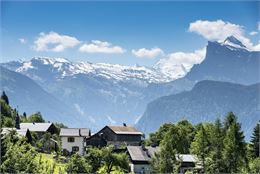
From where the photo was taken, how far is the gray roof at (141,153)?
7594 centimetres

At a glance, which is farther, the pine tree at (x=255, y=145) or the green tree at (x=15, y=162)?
the pine tree at (x=255, y=145)

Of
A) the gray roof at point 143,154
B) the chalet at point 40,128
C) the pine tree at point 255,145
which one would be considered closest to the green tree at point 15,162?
the pine tree at point 255,145

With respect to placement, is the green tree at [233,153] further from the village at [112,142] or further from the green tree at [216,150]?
the village at [112,142]

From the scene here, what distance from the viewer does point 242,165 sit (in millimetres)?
54188

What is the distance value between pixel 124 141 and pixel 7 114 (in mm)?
25861

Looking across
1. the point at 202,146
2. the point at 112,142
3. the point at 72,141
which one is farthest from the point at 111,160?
the point at 112,142

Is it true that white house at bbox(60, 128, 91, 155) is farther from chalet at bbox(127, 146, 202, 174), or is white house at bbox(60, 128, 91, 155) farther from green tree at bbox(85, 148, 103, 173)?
green tree at bbox(85, 148, 103, 173)

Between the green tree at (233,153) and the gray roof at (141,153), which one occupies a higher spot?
the gray roof at (141,153)

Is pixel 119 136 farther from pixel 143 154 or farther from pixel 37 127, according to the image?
pixel 143 154

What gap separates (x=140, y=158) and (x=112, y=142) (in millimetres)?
26725

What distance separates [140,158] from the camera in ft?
250

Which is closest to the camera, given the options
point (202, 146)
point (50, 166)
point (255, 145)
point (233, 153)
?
point (50, 166)

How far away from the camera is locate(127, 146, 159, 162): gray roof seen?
75938mm

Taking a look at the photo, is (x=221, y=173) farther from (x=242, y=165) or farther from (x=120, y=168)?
(x=120, y=168)
